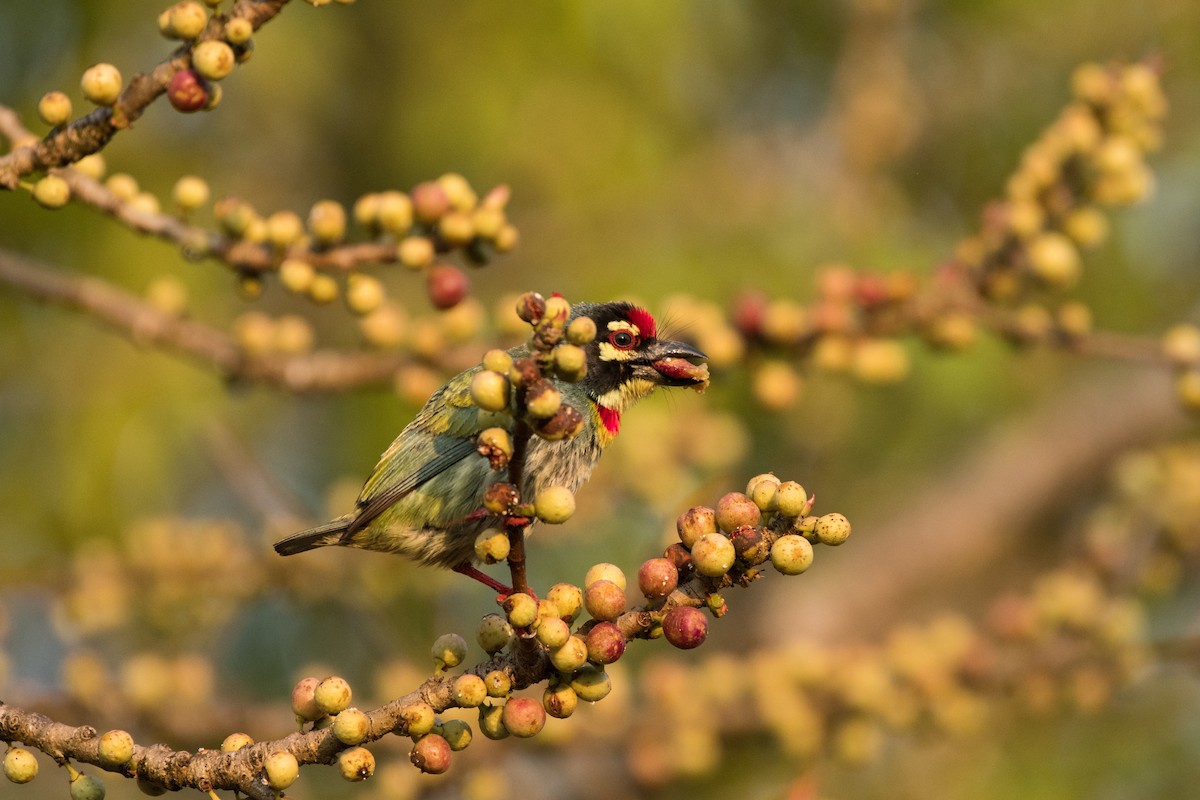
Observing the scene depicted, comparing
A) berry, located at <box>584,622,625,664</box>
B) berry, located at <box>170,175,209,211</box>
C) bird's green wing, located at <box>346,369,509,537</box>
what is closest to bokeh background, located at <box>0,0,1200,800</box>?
bird's green wing, located at <box>346,369,509,537</box>

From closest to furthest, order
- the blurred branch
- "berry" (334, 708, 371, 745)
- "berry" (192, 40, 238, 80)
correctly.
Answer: "berry" (334, 708, 371, 745) → "berry" (192, 40, 238, 80) → the blurred branch

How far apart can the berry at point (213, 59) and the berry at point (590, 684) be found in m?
1.04

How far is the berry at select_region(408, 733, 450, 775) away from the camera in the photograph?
6.15 feet

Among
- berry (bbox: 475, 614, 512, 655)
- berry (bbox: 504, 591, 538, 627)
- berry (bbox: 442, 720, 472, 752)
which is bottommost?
berry (bbox: 442, 720, 472, 752)

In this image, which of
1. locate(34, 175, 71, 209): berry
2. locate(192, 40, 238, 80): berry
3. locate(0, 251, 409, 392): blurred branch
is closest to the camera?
locate(192, 40, 238, 80): berry

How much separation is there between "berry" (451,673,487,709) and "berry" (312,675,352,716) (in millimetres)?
151

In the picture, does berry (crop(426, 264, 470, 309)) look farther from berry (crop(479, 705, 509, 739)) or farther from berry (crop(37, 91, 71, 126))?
berry (crop(479, 705, 509, 739))

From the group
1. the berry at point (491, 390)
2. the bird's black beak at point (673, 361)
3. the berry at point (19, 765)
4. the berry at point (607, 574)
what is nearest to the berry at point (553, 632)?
the berry at point (607, 574)

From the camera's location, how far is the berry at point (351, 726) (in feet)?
5.96

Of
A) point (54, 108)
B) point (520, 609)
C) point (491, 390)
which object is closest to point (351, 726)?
point (520, 609)

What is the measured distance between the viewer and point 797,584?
671cm

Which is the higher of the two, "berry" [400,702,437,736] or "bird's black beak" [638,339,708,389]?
A: "bird's black beak" [638,339,708,389]

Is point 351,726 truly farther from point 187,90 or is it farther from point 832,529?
point 187,90

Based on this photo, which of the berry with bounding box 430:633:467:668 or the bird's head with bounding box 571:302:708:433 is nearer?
the berry with bounding box 430:633:467:668
